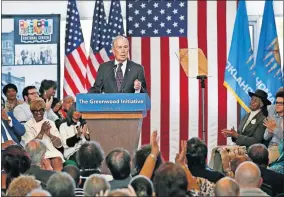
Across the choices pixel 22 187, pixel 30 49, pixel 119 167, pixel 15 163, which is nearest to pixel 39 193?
pixel 22 187

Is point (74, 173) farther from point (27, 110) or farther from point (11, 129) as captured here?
point (27, 110)

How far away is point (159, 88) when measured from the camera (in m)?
11.7

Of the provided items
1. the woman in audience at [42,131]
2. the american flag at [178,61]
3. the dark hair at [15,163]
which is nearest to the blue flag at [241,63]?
the american flag at [178,61]

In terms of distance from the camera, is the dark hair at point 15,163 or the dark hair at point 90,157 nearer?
the dark hair at point 15,163

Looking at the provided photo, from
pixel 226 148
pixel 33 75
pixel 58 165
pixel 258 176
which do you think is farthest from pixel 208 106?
pixel 258 176

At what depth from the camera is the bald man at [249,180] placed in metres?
5.16

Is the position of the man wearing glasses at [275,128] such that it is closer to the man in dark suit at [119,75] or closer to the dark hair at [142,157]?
the man in dark suit at [119,75]

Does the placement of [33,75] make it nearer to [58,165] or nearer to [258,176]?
[58,165]

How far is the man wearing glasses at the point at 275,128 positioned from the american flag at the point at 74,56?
371 cm

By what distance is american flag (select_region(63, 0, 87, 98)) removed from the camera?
38.0 ft

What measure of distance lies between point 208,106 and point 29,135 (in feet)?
13.1

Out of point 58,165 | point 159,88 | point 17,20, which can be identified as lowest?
point 58,165

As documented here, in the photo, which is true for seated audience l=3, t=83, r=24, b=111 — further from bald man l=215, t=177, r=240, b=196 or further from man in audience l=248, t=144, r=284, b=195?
bald man l=215, t=177, r=240, b=196

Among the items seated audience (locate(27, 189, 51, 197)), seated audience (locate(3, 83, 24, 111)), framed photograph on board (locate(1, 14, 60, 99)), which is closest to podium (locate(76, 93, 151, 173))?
seated audience (locate(27, 189, 51, 197))
